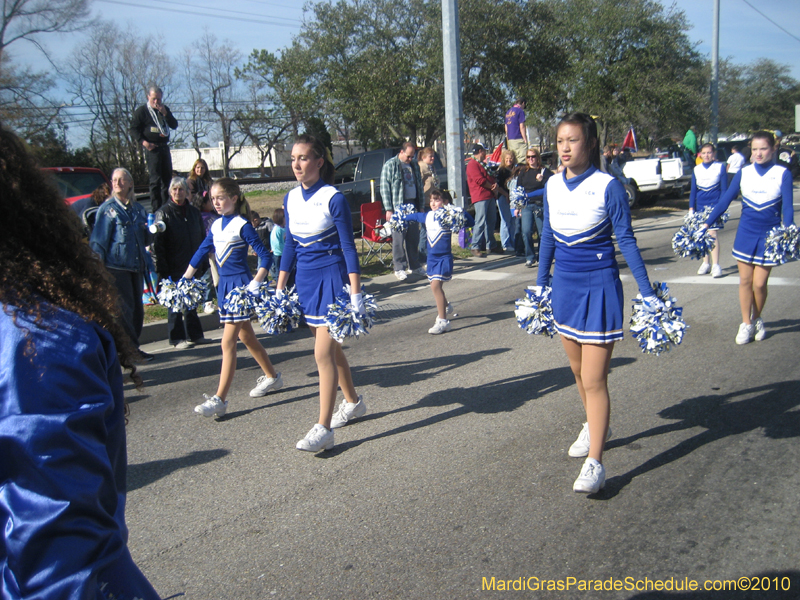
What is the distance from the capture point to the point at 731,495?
145 inches

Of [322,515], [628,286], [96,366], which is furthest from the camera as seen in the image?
[628,286]

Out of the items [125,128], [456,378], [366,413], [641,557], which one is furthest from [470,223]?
[125,128]

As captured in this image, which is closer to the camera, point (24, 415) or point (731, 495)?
point (24, 415)

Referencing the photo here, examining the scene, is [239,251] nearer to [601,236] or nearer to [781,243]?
[601,236]

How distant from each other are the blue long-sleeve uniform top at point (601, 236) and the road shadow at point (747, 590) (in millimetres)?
1496

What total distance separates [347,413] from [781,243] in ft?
14.5

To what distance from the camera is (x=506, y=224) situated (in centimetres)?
1362

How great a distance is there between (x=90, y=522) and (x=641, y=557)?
8.60 feet

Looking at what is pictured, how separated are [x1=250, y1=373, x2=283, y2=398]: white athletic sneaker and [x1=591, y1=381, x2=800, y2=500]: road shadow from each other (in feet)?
9.39

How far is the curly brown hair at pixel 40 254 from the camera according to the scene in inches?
56.1

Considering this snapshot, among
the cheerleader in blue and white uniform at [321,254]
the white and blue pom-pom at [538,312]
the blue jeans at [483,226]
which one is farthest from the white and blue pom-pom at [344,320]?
the blue jeans at [483,226]

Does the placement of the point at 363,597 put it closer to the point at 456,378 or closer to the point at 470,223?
the point at 456,378

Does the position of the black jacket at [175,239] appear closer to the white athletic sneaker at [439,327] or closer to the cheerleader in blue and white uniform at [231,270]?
the cheerleader in blue and white uniform at [231,270]

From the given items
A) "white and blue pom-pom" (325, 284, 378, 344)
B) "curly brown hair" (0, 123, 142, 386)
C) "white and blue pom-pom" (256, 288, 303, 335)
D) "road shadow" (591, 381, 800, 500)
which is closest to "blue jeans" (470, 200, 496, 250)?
"road shadow" (591, 381, 800, 500)
